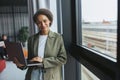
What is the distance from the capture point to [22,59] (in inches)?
62.4

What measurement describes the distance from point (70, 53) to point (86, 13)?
0.62 m

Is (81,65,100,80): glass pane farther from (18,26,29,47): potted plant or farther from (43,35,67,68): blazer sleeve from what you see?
(18,26,29,47): potted plant

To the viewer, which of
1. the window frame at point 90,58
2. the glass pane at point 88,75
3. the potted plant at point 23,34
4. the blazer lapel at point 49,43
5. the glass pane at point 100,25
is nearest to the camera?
the window frame at point 90,58

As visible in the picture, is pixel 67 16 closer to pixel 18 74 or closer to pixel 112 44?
pixel 112 44

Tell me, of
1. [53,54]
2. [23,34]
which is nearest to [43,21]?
[53,54]

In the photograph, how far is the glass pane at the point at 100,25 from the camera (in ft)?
4.64

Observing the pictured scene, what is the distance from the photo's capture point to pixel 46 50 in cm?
167

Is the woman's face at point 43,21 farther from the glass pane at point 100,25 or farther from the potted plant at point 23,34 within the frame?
the potted plant at point 23,34

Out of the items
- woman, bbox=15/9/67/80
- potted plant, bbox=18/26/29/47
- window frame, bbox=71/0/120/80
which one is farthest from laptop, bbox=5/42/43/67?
potted plant, bbox=18/26/29/47

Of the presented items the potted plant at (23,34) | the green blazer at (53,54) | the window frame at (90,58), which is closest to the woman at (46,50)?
the green blazer at (53,54)

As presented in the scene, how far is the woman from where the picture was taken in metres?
1.65

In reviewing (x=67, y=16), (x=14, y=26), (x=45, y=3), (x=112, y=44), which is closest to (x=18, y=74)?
(x=45, y=3)

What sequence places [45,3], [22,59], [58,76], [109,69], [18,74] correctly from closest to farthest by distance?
[109,69] → [22,59] → [58,76] → [45,3] → [18,74]

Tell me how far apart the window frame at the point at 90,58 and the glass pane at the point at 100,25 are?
0.08 m
